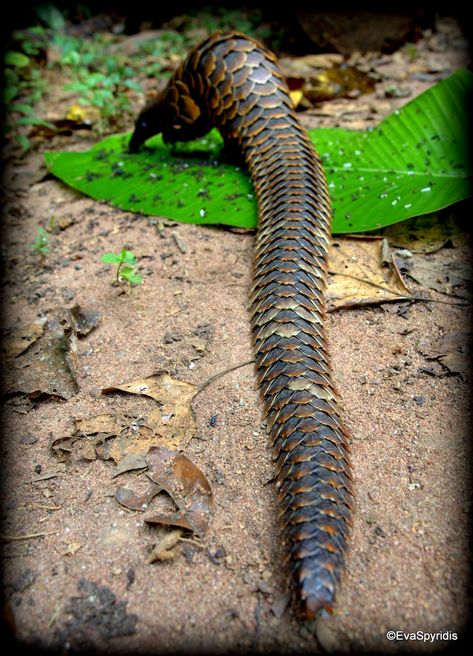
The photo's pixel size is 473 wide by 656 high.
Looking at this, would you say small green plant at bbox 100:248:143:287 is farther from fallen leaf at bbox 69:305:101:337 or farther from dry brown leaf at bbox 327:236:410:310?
dry brown leaf at bbox 327:236:410:310

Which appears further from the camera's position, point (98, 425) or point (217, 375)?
point (217, 375)

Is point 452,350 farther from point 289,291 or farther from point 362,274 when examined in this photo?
point 289,291

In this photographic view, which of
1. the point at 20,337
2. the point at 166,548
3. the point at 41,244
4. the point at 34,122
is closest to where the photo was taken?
the point at 166,548

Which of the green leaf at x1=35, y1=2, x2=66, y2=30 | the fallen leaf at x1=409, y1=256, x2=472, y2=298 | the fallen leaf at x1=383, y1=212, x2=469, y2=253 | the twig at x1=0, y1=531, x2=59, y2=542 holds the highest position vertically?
the green leaf at x1=35, y1=2, x2=66, y2=30

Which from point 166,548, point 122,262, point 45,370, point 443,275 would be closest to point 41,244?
point 122,262

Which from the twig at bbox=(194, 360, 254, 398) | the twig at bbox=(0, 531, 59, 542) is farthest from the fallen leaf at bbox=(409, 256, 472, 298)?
the twig at bbox=(0, 531, 59, 542)

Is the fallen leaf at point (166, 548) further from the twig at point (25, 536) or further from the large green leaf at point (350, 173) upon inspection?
the large green leaf at point (350, 173)

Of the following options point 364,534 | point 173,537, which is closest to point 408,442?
point 364,534

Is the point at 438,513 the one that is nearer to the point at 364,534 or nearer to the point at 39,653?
the point at 364,534
